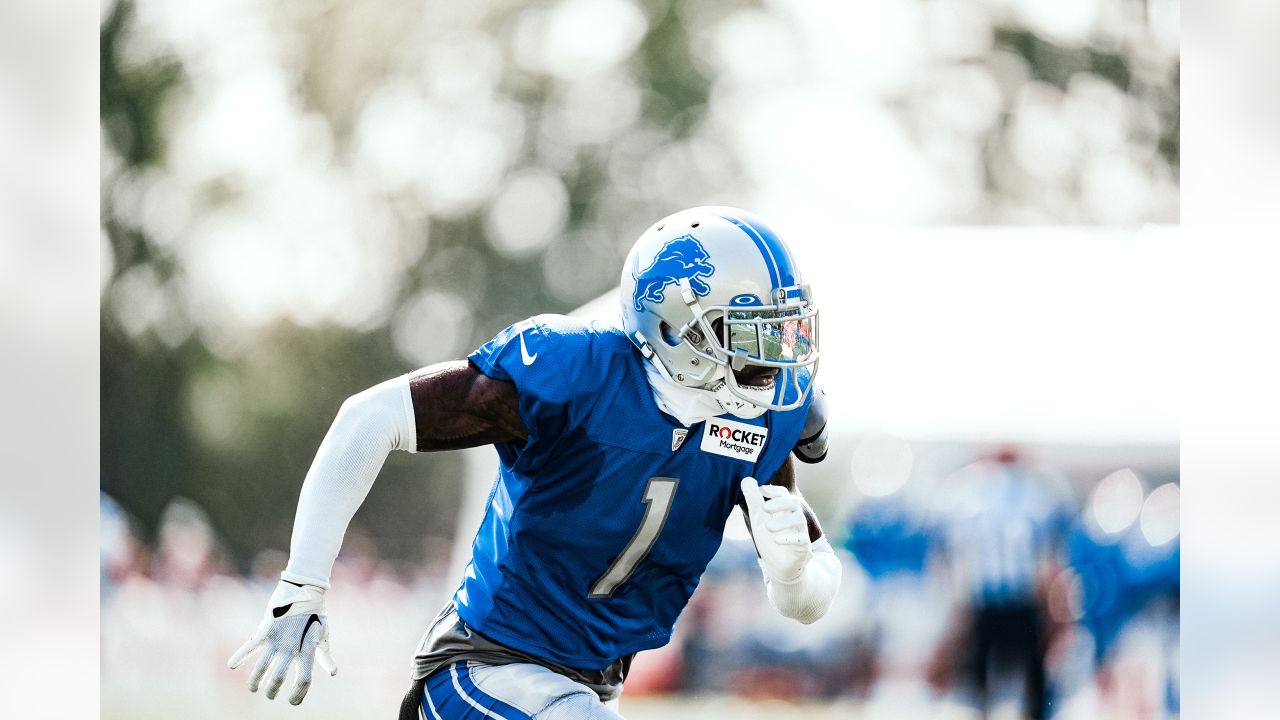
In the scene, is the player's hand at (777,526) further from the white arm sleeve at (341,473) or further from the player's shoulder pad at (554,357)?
the white arm sleeve at (341,473)

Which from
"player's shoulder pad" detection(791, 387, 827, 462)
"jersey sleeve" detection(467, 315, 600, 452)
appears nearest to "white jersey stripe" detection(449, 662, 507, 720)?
"jersey sleeve" detection(467, 315, 600, 452)

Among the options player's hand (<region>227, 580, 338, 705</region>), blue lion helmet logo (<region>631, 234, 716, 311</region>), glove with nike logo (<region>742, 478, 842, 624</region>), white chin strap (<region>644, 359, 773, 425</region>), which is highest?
blue lion helmet logo (<region>631, 234, 716, 311</region>)

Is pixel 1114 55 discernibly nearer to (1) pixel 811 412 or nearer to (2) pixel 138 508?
(1) pixel 811 412

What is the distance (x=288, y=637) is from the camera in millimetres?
1751

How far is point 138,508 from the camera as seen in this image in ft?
11.9

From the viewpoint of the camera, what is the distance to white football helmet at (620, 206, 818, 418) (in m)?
1.86

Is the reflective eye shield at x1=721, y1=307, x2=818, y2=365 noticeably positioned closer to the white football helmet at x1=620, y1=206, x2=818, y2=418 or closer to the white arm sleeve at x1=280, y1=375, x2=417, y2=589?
the white football helmet at x1=620, y1=206, x2=818, y2=418

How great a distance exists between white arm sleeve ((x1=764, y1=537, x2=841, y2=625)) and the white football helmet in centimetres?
28

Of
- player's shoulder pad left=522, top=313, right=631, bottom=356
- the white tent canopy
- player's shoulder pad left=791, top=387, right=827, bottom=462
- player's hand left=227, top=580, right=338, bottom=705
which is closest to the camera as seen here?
player's hand left=227, top=580, right=338, bottom=705

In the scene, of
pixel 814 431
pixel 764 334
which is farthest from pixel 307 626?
pixel 814 431

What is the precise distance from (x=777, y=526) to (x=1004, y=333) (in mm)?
1841

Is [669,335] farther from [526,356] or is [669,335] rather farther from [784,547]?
[784,547]

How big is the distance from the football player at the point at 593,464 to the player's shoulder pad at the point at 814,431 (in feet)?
0.58
